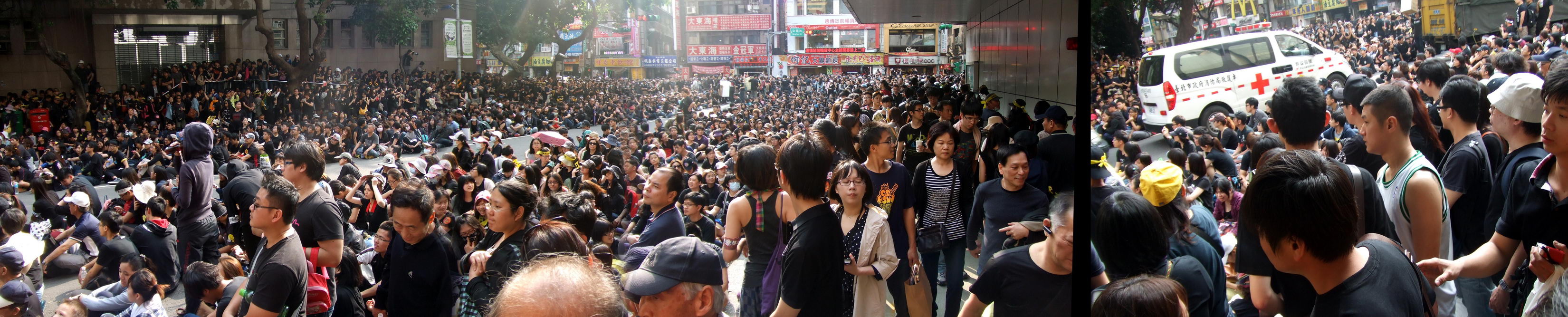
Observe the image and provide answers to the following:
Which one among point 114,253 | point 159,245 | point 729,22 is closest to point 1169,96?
point 159,245

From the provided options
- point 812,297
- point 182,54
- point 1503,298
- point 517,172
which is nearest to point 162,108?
point 182,54

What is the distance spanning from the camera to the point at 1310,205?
5.23 ft

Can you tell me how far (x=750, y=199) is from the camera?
3205 mm

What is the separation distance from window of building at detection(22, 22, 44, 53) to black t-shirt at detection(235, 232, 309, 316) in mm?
25572

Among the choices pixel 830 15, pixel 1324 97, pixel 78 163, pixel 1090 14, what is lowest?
pixel 78 163

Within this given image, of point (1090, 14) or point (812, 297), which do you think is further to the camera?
point (812, 297)

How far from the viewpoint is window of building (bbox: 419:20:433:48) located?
2995 cm

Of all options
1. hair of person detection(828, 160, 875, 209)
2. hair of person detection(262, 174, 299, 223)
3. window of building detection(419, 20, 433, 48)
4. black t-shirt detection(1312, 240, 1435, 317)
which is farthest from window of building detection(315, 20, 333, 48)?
black t-shirt detection(1312, 240, 1435, 317)

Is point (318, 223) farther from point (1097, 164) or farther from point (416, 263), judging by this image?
point (1097, 164)

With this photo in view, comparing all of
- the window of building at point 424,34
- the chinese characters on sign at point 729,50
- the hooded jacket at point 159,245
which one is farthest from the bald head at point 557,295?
the chinese characters on sign at point 729,50

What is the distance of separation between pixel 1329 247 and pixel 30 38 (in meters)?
29.2

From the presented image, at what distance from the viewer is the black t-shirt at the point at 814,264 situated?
8.51ft

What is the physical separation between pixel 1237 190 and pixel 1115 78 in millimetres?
1020

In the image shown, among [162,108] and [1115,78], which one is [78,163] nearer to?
[162,108]
